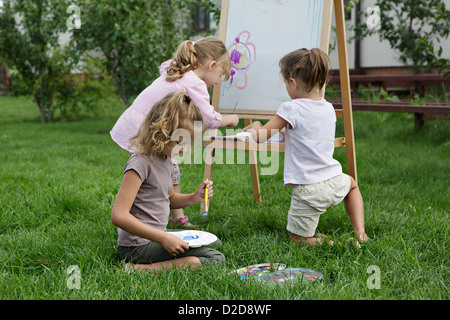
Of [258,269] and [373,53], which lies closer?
[258,269]

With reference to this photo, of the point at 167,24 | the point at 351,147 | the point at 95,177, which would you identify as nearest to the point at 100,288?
the point at 351,147

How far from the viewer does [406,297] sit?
6.08 ft

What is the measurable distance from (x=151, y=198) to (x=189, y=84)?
0.73m

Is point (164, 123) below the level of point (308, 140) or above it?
above

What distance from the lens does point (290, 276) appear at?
1.97m

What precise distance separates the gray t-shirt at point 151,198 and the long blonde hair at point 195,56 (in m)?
0.67

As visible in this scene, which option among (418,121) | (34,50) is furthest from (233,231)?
(34,50)

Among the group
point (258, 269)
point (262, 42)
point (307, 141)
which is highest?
point (262, 42)

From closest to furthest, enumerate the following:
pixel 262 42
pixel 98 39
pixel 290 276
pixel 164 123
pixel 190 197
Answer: pixel 290 276, pixel 164 123, pixel 190 197, pixel 262 42, pixel 98 39

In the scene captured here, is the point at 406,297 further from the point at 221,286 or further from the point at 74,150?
the point at 74,150

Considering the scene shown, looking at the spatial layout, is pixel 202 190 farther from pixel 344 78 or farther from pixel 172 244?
pixel 344 78

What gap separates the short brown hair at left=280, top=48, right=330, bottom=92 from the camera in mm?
2457

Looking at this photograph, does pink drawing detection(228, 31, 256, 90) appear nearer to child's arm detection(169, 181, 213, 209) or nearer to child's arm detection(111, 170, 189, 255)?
child's arm detection(169, 181, 213, 209)

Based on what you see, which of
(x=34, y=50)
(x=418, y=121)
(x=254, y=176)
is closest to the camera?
(x=254, y=176)
